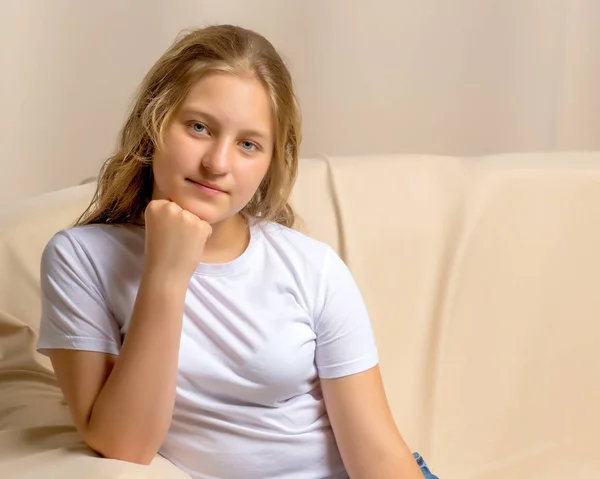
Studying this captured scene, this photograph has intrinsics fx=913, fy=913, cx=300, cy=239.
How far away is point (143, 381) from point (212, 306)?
0.15 meters

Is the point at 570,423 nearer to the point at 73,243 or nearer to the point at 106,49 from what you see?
the point at 73,243

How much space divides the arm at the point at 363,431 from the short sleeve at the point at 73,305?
10.9 inches

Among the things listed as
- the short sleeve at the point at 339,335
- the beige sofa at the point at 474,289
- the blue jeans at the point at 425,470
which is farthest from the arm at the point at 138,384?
the beige sofa at the point at 474,289

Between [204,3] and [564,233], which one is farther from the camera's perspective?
[204,3]

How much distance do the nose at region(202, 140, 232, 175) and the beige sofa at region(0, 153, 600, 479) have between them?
53cm

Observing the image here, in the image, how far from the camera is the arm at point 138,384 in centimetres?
95

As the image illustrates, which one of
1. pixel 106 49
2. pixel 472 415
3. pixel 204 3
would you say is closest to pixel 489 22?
pixel 204 3

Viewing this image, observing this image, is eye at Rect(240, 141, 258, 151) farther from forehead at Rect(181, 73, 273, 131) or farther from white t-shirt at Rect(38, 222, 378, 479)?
white t-shirt at Rect(38, 222, 378, 479)

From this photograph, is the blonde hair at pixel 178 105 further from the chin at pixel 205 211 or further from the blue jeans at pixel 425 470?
the blue jeans at pixel 425 470

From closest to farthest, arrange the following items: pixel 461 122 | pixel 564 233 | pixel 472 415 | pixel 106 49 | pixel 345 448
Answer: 1. pixel 345 448
2. pixel 472 415
3. pixel 564 233
4. pixel 106 49
5. pixel 461 122

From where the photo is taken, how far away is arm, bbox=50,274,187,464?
3.11ft

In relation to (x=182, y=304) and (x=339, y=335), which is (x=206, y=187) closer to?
(x=182, y=304)

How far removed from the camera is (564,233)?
165 cm

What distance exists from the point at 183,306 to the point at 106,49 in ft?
3.98
